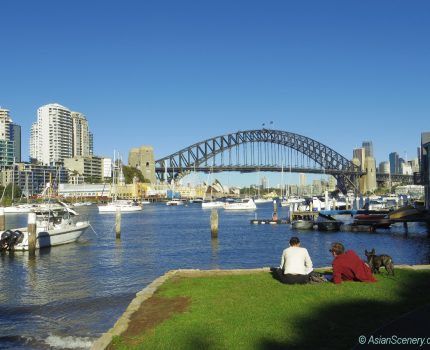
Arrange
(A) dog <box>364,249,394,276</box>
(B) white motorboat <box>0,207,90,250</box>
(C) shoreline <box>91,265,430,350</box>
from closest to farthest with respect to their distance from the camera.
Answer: (C) shoreline <box>91,265,430,350</box> → (A) dog <box>364,249,394,276</box> → (B) white motorboat <box>0,207,90,250</box>

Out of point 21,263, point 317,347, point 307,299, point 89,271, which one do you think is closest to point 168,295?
point 307,299

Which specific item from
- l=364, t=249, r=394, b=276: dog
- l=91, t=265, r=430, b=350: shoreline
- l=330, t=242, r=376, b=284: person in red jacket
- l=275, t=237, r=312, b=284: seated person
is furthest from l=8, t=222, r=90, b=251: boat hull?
l=330, t=242, r=376, b=284: person in red jacket

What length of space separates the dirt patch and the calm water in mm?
2327

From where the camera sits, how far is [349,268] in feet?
40.7

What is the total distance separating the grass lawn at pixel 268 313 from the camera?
832 cm

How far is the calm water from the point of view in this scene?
14.7 meters

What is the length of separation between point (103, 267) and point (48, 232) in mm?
11596

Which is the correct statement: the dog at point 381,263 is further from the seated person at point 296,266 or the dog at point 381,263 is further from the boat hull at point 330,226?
the boat hull at point 330,226

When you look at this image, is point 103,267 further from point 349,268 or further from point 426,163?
point 426,163

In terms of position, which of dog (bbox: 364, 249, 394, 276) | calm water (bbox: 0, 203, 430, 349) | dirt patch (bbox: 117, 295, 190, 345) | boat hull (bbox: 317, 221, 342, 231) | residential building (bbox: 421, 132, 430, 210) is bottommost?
calm water (bbox: 0, 203, 430, 349)

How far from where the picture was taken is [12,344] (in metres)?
13.0

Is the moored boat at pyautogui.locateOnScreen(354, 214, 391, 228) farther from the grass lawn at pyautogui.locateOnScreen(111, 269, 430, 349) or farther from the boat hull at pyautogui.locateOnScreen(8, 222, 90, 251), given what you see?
the grass lawn at pyautogui.locateOnScreen(111, 269, 430, 349)

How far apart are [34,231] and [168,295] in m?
23.9

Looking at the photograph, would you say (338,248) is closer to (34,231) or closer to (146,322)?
(146,322)
